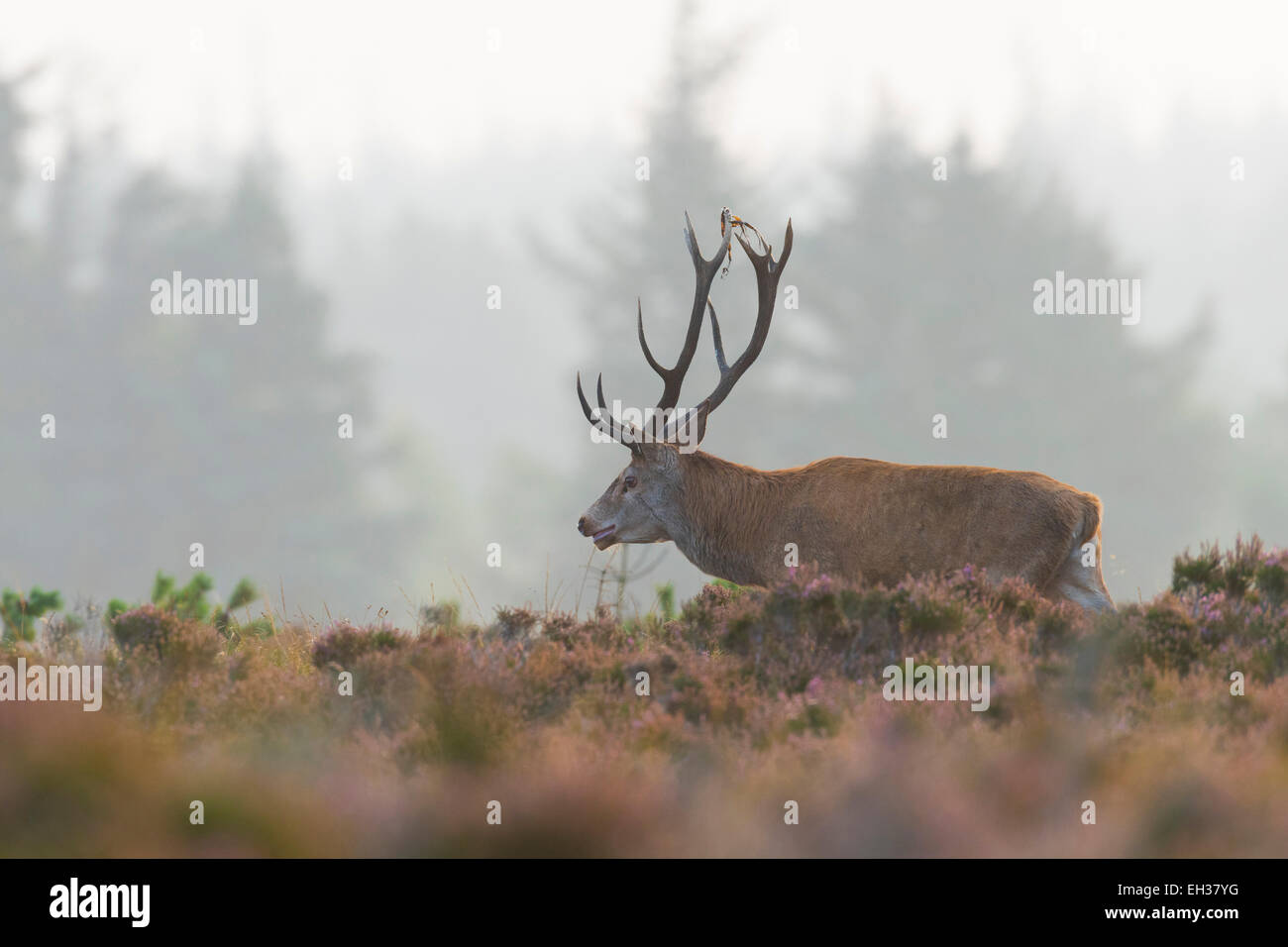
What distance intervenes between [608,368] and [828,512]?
1583 inches

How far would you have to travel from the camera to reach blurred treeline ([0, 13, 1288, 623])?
4472 centimetres

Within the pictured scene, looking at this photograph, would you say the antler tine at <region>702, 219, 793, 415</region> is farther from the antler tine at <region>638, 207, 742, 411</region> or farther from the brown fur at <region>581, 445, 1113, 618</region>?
the brown fur at <region>581, 445, 1113, 618</region>

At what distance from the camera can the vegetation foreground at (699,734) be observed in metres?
3.96

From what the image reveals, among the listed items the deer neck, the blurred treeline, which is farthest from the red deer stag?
the blurred treeline

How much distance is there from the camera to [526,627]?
7.45 metres

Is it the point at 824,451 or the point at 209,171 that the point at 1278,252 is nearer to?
the point at 824,451

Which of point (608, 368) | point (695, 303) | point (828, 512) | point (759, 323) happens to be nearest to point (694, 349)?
point (695, 303)

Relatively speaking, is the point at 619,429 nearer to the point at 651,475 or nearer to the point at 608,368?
the point at 651,475

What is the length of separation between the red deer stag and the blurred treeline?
3340cm

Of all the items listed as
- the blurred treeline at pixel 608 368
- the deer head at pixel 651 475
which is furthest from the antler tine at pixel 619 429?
the blurred treeline at pixel 608 368

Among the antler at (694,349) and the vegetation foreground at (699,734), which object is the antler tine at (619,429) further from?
the vegetation foreground at (699,734)

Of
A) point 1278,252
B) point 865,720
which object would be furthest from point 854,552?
point 1278,252

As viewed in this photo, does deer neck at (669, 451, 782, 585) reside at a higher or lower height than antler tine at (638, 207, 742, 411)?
lower
